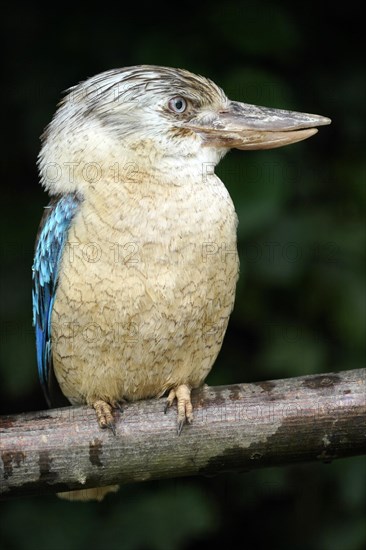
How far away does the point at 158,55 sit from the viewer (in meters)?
3.43

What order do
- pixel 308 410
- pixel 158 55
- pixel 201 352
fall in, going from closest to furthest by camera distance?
pixel 308 410
pixel 201 352
pixel 158 55

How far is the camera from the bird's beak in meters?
2.71

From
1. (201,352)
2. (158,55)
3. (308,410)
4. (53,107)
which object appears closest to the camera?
(308,410)

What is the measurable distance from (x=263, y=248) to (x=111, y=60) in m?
0.94

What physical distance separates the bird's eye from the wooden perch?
780mm

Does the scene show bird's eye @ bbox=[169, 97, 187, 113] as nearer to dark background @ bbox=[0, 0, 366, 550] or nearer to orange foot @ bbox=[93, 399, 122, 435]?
dark background @ bbox=[0, 0, 366, 550]

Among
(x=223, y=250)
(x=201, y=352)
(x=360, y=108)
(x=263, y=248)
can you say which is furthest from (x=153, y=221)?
(x=360, y=108)

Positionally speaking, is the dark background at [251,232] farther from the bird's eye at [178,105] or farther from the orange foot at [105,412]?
the orange foot at [105,412]

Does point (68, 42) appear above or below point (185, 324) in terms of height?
above

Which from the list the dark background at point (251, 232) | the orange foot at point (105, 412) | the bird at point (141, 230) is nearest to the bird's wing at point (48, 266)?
the bird at point (141, 230)

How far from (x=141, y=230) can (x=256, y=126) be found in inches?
19.3

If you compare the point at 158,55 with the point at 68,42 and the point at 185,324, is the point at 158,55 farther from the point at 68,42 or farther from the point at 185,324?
the point at 185,324

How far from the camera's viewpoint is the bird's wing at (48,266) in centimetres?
265

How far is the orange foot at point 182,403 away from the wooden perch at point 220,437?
0.06 feet
